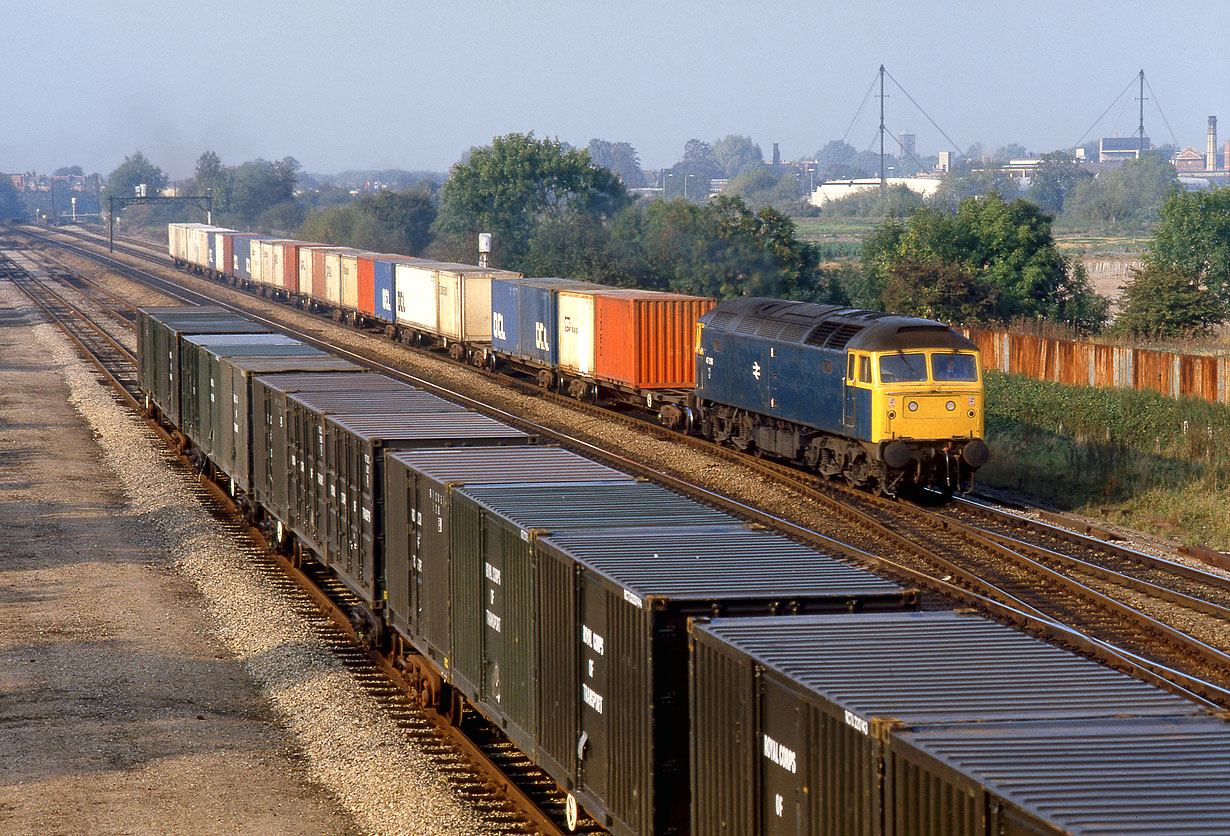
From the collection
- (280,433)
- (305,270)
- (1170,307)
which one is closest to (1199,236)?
(1170,307)

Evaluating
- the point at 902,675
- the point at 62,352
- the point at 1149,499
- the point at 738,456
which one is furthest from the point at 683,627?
the point at 62,352

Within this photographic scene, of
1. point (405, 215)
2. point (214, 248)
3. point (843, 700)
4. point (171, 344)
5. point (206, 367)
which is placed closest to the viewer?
point (843, 700)

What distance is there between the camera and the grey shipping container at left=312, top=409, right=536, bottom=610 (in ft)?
50.1

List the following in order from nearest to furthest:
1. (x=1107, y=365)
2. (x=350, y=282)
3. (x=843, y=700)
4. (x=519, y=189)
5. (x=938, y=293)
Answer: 1. (x=843, y=700)
2. (x=1107, y=365)
3. (x=938, y=293)
4. (x=350, y=282)
5. (x=519, y=189)

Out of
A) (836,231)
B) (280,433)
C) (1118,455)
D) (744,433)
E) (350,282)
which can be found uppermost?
(836,231)

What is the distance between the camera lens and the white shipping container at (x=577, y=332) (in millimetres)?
37312

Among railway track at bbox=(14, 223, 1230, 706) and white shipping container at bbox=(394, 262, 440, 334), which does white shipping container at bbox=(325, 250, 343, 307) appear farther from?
railway track at bbox=(14, 223, 1230, 706)

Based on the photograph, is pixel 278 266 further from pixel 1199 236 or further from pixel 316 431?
pixel 316 431

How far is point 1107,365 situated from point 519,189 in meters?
66.9

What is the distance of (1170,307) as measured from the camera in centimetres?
5234

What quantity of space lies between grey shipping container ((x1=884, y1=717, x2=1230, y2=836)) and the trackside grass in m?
18.8

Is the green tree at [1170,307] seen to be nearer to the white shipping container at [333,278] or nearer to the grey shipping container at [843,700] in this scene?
the white shipping container at [333,278]

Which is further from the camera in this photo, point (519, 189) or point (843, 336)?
point (519, 189)

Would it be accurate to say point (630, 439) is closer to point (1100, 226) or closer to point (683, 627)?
point (683, 627)
